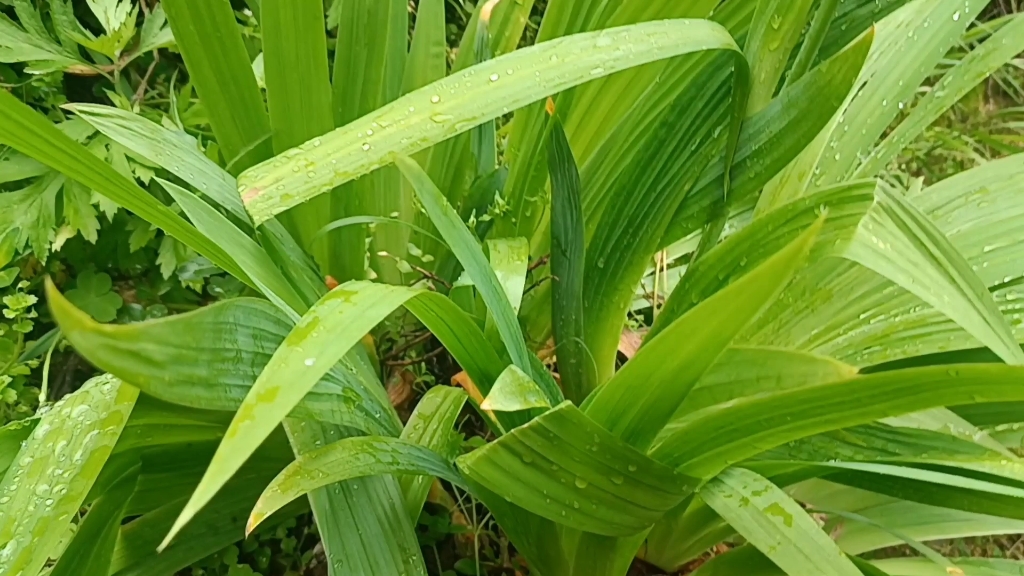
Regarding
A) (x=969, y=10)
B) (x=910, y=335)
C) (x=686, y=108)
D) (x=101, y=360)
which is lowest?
(x=101, y=360)

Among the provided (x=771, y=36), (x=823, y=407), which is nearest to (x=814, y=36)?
(x=771, y=36)

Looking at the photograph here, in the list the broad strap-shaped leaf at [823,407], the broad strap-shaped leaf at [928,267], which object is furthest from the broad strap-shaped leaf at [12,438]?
the broad strap-shaped leaf at [928,267]

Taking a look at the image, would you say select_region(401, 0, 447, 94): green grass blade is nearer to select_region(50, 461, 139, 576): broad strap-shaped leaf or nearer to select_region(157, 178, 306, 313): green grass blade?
select_region(157, 178, 306, 313): green grass blade

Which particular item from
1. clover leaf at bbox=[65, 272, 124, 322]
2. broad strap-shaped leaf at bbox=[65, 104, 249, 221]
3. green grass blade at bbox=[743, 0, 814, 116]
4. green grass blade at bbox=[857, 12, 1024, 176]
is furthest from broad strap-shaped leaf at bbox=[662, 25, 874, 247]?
clover leaf at bbox=[65, 272, 124, 322]

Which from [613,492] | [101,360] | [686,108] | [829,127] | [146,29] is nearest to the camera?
[101,360]

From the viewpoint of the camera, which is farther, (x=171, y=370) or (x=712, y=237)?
(x=712, y=237)

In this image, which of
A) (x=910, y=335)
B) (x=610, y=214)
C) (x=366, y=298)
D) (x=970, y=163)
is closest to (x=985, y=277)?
(x=910, y=335)

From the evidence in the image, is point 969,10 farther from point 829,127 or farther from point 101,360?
point 101,360

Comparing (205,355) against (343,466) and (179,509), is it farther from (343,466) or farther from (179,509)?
(179,509)
